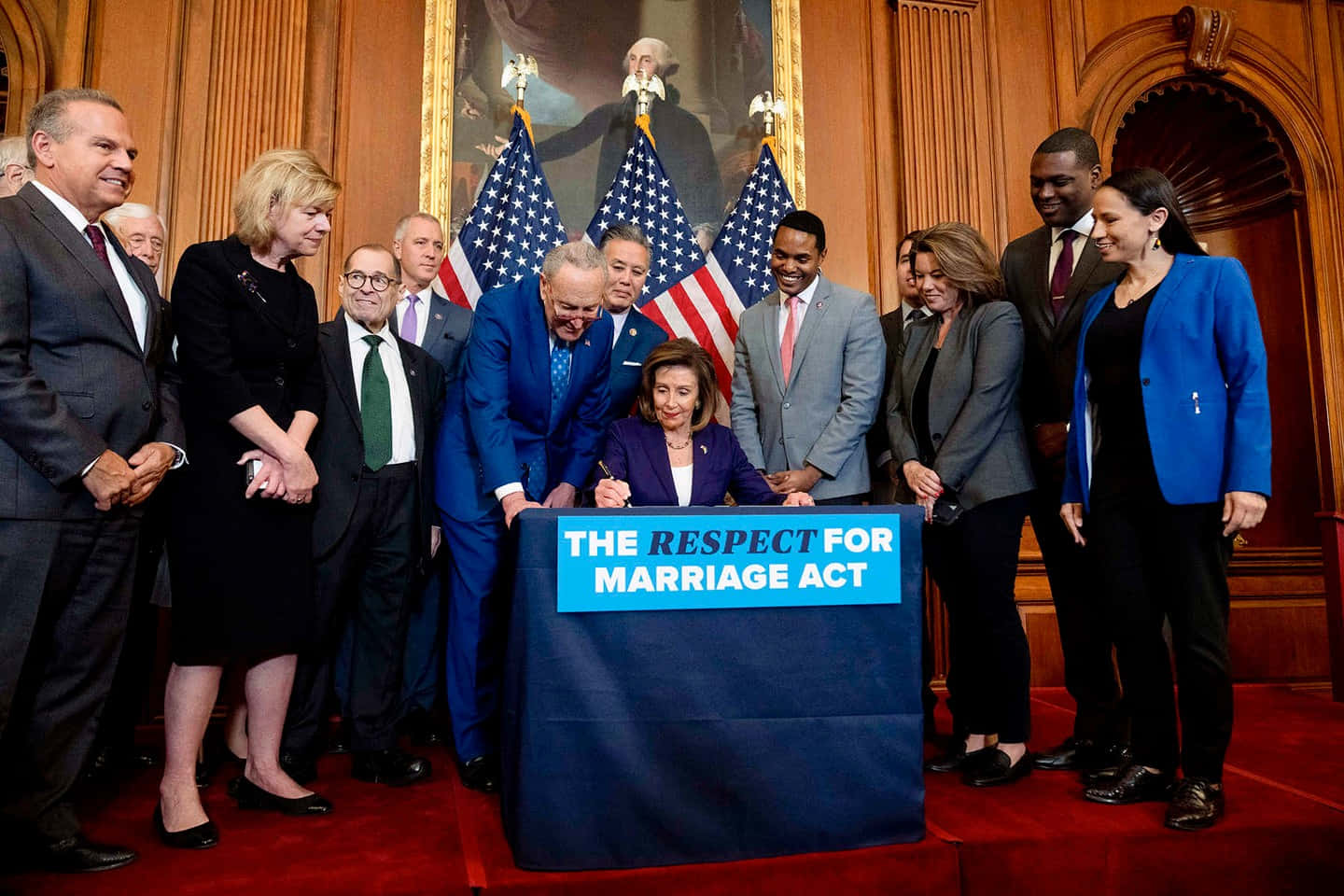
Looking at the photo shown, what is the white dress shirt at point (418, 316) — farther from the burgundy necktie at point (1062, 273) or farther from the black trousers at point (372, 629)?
the burgundy necktie at point (1062, 273)

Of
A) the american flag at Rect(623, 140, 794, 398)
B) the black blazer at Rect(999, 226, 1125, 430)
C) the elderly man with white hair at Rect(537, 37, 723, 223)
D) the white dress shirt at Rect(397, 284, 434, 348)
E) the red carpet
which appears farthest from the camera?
the elderly man with white hair at Rect(537, 37, 723, 223)

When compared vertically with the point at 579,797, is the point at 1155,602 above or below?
above

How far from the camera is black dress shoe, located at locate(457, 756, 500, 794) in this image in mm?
2736

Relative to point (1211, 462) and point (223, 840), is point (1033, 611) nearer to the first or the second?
point (1211, 462)

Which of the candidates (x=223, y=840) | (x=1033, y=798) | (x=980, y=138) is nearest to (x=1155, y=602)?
(x=1033, y=798)

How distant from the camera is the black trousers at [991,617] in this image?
2.79m

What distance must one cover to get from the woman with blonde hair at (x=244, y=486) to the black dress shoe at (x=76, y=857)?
14 centimetres

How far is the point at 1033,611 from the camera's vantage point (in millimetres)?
4801

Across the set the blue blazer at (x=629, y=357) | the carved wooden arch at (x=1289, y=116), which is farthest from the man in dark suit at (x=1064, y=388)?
the carved wooden arch at (x=1289, y=116)

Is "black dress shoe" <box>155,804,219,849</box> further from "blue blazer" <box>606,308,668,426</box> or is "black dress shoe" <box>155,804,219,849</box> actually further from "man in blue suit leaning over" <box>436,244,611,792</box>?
"blue blazer" <box>606,308,668,426</box>

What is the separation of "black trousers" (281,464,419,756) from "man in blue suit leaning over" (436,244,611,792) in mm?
158

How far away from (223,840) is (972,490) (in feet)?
7.25

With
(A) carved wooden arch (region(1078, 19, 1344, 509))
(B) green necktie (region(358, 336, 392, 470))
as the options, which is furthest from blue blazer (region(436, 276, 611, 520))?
(A) carved wooden arch (region(1078, 19, 1344, 509))

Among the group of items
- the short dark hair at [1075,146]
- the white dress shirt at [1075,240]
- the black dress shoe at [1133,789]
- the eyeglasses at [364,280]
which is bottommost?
the black dress shoe at [1133,789]
